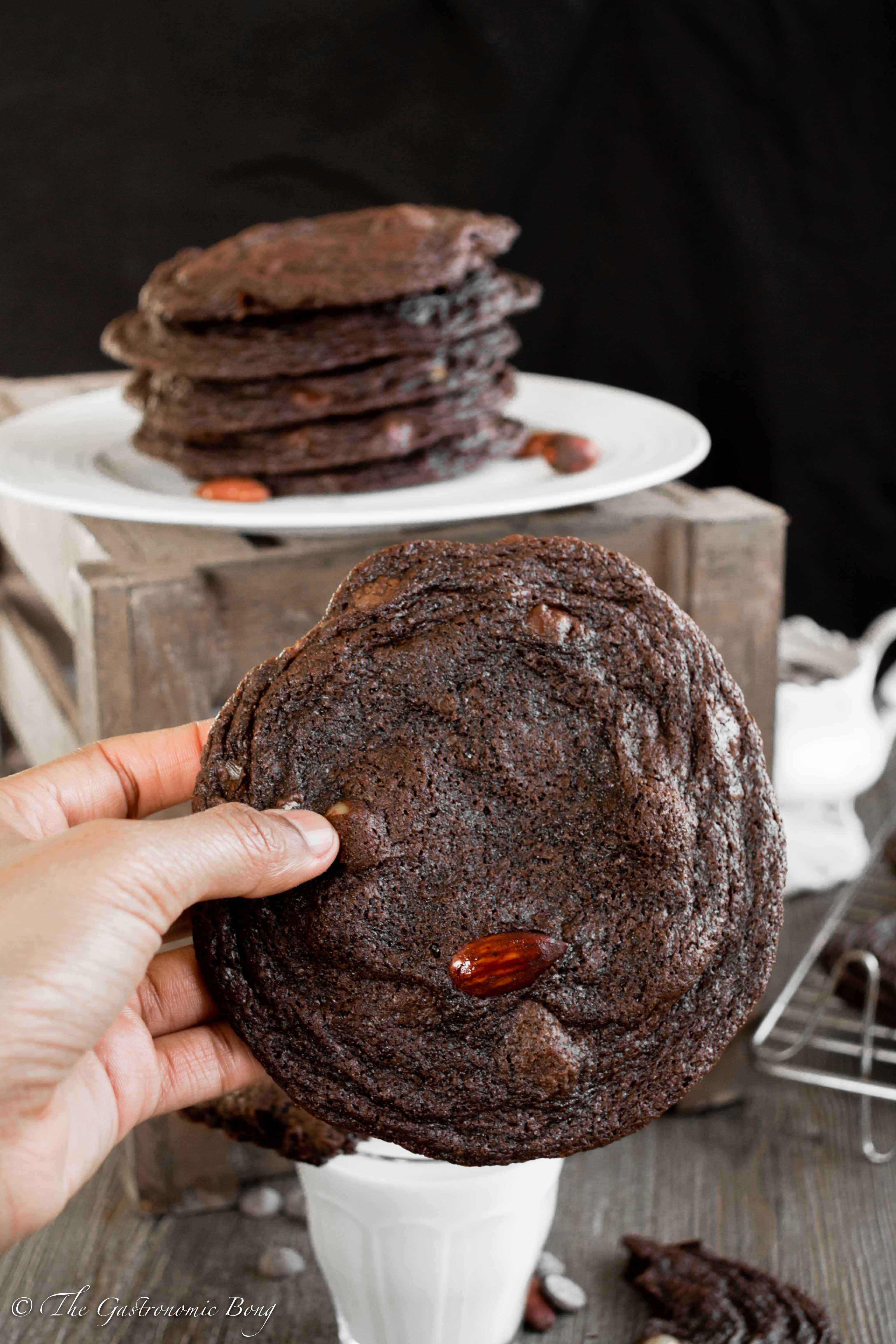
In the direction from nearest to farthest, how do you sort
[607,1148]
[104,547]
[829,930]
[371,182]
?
[104,547] < [607,1148] < [829,930] < [371,182]

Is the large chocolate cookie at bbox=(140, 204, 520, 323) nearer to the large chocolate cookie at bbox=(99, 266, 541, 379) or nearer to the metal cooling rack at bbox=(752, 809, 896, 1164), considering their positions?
the large chocolate cookie at bbox=(99, 266, 541, 379)

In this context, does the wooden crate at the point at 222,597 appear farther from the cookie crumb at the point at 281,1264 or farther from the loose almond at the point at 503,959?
the loose almond at the point at 503,959

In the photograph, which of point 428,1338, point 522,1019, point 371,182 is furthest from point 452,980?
point 371,182

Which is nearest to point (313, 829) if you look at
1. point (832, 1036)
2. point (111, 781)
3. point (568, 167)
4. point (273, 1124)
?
point (111, 781)

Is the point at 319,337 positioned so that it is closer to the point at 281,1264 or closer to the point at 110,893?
the point at 110,893

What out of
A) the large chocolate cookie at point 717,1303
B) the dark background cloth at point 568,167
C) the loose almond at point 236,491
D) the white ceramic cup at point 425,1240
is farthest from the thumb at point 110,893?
the dark background cloth at point 568,167

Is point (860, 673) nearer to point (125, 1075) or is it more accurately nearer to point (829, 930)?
point (829, 930)

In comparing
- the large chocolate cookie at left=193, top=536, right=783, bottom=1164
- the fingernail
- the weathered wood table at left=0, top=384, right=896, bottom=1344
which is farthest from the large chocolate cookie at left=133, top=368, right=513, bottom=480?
the fingernail
